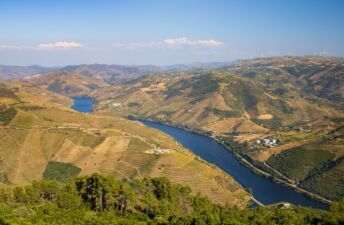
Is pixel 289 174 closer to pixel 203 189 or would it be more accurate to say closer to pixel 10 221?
pixel 203 189

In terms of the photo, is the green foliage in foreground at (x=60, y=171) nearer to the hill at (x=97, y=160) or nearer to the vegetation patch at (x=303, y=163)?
the hill at (x=97, y=160)

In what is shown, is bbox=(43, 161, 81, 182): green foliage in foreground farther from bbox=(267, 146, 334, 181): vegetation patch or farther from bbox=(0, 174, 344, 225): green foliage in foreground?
bbox=(267, 146, 334, 181): vegetation patch

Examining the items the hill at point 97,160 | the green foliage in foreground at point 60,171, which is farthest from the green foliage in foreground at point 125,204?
the green foliage in foreground at point 60,171

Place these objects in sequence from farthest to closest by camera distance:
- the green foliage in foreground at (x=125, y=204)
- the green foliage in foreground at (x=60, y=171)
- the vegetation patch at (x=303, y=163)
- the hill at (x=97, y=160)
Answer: the vegetation patch at (x=303, y=163) → the green foliage in foreground at (x=60, y=171) → the hill at (x=97, y=160) → the green foliage in foreground at (x=125, y=204)

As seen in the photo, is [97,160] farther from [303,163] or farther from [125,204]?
[303,163]

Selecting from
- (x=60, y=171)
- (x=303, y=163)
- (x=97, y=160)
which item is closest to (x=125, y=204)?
(x=60, y=171)

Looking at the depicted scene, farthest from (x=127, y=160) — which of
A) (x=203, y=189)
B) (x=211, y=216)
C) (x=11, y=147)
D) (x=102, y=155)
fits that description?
(x=211, y=216)

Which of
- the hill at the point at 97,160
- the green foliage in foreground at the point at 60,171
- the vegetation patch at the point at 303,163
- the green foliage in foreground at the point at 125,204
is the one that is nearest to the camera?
the green foliage in foreground at the point at 125,204
